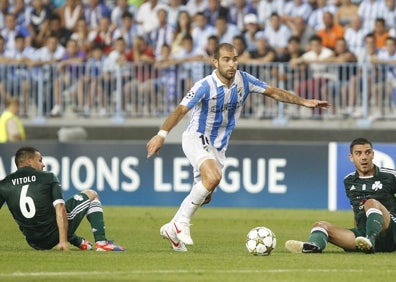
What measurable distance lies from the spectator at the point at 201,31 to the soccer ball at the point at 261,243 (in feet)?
38.5

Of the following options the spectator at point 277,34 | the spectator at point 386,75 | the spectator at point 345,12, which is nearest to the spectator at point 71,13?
the spectator at point 277,34

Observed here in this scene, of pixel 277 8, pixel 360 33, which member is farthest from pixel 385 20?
pixel 277 8

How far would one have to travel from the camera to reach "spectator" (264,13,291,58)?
76.0 feet

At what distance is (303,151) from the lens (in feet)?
69.9

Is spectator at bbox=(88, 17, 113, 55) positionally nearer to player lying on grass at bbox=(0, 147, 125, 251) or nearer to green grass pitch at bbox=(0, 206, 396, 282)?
green grass pitch at bbox=(0, 206, 396, 282)

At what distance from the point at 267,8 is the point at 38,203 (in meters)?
12.7

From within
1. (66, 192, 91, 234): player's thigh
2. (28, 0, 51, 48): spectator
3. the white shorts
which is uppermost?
(28, 0, 51, 48): spectator

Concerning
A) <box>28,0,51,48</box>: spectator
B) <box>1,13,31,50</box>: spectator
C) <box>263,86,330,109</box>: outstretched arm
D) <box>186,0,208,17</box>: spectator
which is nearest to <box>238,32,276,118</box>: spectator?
<box>186,0,208,17</box>: spectator

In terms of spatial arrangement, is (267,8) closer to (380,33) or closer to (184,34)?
(184,34)

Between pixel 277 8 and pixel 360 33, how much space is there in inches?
78.1

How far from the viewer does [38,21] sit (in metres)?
25.7

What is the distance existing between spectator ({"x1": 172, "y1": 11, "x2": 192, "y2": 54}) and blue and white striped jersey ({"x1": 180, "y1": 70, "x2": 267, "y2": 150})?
33.7 feet

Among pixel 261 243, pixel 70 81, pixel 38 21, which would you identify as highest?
pixel 38 21

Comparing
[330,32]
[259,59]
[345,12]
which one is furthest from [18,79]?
[345,12]
